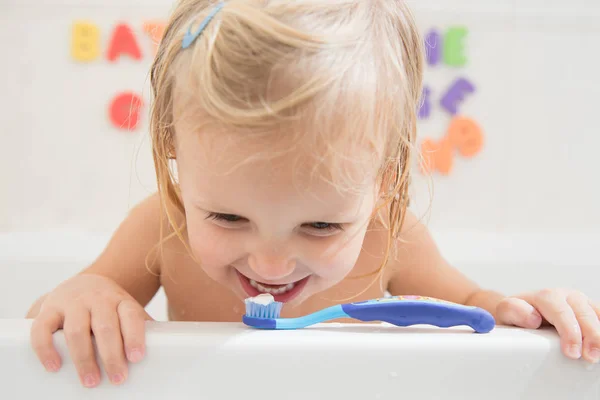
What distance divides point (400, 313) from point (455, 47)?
1119mm

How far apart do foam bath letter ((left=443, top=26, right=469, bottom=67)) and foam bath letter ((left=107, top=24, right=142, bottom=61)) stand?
0.70m

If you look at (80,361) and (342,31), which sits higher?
(342,31)

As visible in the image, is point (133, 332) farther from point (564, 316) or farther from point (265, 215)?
point (564, 316)

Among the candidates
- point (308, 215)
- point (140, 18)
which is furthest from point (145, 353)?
point (140, 18)

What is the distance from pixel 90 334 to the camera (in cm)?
54

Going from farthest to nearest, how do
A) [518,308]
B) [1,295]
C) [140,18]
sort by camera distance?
[140,18] → [1,295] → [518,308]

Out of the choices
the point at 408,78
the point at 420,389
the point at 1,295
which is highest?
the point at 408,78

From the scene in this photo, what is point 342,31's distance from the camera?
23.6 inches

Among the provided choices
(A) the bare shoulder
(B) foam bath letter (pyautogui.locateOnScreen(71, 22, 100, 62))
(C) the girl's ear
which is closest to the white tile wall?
(B) foam bath letter (pyautogui.locateOnScreen(71, 22, 100, 62))

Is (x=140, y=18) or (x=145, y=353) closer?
(x=145, y=353)

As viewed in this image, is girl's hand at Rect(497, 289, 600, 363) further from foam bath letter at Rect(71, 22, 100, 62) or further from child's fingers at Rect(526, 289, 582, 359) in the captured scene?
foam bath letter at Rect(71, 22, 100, 62)

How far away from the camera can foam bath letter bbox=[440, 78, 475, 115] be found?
159 centimetres

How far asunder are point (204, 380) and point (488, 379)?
22cm

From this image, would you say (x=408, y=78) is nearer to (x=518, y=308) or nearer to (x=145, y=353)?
(x=518, y=308)
